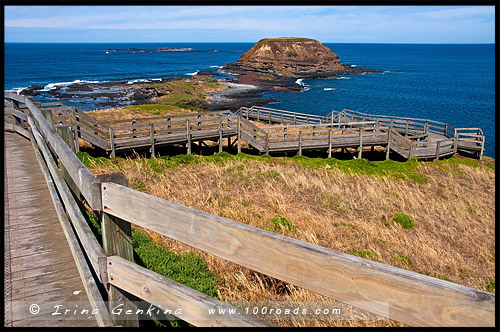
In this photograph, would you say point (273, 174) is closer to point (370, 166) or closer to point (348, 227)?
point (348, 227)

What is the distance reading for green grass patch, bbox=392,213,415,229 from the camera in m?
11.7

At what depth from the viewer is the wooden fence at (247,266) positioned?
1.96 meters

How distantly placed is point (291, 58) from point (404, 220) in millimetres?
103511

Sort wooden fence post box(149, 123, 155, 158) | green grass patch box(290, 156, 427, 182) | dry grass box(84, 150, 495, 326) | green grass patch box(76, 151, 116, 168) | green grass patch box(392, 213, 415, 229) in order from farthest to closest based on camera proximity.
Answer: green grass patch box(290, 156, 427, 182)
wooden fence post box(149, 123, 155, 158)
green grass patch box(76, 151, 116, 168)
green grass patch box(392, 213, 415, 229)
dry grass box(84, 150, 495, 326)

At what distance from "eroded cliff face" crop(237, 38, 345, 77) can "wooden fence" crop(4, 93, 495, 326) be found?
313 ft

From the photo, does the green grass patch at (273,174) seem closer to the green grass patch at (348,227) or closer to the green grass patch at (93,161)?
the green grass patch at (348,227)

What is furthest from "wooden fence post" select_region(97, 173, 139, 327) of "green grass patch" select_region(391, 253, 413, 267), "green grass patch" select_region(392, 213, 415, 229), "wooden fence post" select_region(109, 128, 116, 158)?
"wooden fence post" select_region(109, 128, 116, 158)

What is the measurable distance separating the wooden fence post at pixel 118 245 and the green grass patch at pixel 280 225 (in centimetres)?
676

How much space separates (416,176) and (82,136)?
1435 cm

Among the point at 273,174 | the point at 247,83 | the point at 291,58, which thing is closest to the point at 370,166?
the point at 273,174

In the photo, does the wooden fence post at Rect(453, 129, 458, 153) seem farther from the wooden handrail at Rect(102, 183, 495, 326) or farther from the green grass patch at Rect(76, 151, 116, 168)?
the wooden handrail at Rect(102, 183, 495, 326)

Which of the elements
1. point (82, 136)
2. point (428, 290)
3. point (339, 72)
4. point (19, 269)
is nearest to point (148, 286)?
point (428, 290)

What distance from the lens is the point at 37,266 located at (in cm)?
449

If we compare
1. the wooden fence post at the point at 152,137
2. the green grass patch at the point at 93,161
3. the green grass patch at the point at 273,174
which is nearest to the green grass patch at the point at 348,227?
the green grass patch at the point at 273,174
